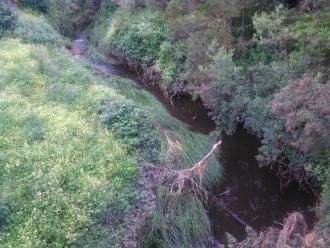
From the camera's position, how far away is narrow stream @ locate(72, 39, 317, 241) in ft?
35.7

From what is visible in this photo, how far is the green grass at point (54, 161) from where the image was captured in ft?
26.0

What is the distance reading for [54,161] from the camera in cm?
943

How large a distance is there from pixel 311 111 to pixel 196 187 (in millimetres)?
3358

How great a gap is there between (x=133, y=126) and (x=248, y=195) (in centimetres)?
374

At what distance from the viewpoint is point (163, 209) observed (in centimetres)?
973

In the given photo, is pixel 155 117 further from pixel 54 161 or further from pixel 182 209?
pixel 54 161

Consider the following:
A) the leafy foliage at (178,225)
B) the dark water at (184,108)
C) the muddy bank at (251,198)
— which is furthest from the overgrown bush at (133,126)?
the dark water at (184,108)

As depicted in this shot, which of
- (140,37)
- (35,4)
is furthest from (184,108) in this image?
(35,4)

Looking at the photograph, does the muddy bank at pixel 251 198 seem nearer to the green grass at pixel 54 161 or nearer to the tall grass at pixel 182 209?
the tall grass at pixel 182 209

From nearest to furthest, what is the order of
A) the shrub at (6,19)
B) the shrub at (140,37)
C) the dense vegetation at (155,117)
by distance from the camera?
the dense vegetation at (155,117)
the shrub at (6,19)
the shrub at (140,37)

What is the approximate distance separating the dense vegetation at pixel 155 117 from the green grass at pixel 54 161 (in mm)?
27

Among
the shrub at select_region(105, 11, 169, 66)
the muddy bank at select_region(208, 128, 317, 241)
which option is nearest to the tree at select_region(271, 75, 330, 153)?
the muddy bank at select_region(208, 128, 317, 241)

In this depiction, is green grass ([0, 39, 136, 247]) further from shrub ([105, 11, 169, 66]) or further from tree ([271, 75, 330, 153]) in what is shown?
shrub ([105, 11, 169, 66])

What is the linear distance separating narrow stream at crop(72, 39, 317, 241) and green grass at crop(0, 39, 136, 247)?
2.88 metres
